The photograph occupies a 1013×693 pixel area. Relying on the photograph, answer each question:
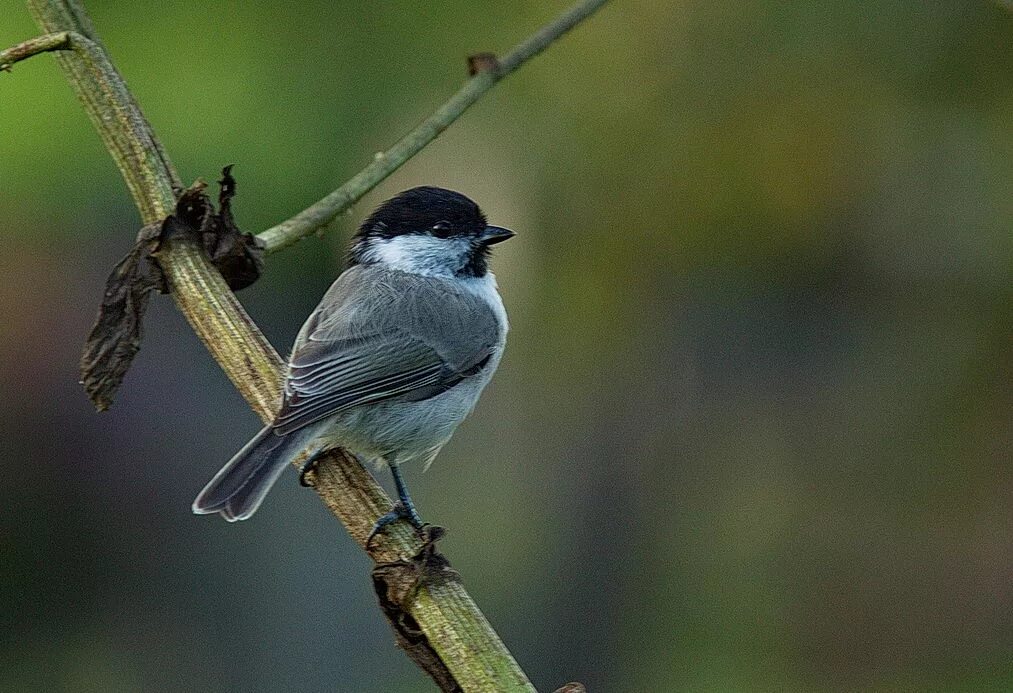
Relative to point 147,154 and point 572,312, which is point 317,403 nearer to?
point 147,154

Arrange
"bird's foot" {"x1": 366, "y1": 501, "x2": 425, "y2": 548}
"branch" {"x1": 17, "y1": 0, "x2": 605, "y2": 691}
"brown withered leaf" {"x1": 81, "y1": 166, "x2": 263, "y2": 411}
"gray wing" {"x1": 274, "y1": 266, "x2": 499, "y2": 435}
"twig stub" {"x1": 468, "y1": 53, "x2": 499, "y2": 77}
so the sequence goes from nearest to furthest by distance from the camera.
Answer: "branch" {"x1": 17, "y1": 0, "x2": 605, "y2": 691} → "bird's foot" {"x1": 366, "y1": 501, "x2": 425, "y2": 548} → "brown withered leaf" {"x1": 81, "y1": 166, "x2": 263, "y2": 411} → "twig stub" {"x1": 468, "y1": 53, "x2": 499, "y2": 77} → "gray wing" {"x1": 274, "y1": 266, "x2": 499, "y2": 435}

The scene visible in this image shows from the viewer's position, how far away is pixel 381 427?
2840 mm

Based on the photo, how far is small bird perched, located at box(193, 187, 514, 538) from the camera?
95.7 inches

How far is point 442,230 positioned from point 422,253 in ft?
0.28

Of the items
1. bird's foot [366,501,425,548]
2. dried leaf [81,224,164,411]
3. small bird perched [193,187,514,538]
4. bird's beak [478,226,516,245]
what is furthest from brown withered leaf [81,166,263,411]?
bird's beak [478,226,516,245]

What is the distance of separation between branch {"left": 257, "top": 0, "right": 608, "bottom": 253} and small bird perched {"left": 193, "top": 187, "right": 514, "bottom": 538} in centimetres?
32

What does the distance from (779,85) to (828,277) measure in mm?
1062

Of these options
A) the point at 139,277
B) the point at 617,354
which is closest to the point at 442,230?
the point at 139,277

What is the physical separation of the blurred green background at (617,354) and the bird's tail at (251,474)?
2.67 meters

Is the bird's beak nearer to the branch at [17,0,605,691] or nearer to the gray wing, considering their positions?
the gray wing

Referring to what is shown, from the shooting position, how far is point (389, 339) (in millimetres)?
2984

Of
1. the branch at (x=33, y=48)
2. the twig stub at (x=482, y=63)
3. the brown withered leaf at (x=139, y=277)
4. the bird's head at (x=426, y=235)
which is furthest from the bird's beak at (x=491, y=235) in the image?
the branch at (x=33, y=48)

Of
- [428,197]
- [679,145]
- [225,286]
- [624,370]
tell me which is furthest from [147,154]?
[624,370]

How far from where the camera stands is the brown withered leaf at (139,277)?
2.16 metres
